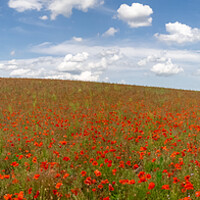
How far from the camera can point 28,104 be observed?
10.6m

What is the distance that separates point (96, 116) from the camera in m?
7.67

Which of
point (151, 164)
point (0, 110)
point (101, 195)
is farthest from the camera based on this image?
point (0, 110)

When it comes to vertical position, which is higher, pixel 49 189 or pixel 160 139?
pixel 160 139

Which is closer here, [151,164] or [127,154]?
[151,164]

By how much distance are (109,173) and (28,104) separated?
8.05 meters

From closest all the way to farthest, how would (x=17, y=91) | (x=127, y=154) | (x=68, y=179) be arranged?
(x=68, y=179) → (x=127, y=154) → (x=17, y=91)

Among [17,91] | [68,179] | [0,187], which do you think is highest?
[17,91]

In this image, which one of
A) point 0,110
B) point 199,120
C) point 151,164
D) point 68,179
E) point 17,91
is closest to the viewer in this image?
point 68,179

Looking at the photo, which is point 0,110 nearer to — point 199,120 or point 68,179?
point 68,179

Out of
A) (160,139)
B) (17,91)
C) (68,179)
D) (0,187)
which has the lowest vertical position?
(0,187)

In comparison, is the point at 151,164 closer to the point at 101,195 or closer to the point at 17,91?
the point at 101,195

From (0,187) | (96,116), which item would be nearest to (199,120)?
(96,116)

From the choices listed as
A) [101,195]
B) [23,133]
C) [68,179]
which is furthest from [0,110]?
[101,195]

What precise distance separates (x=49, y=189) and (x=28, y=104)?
26.3ft
